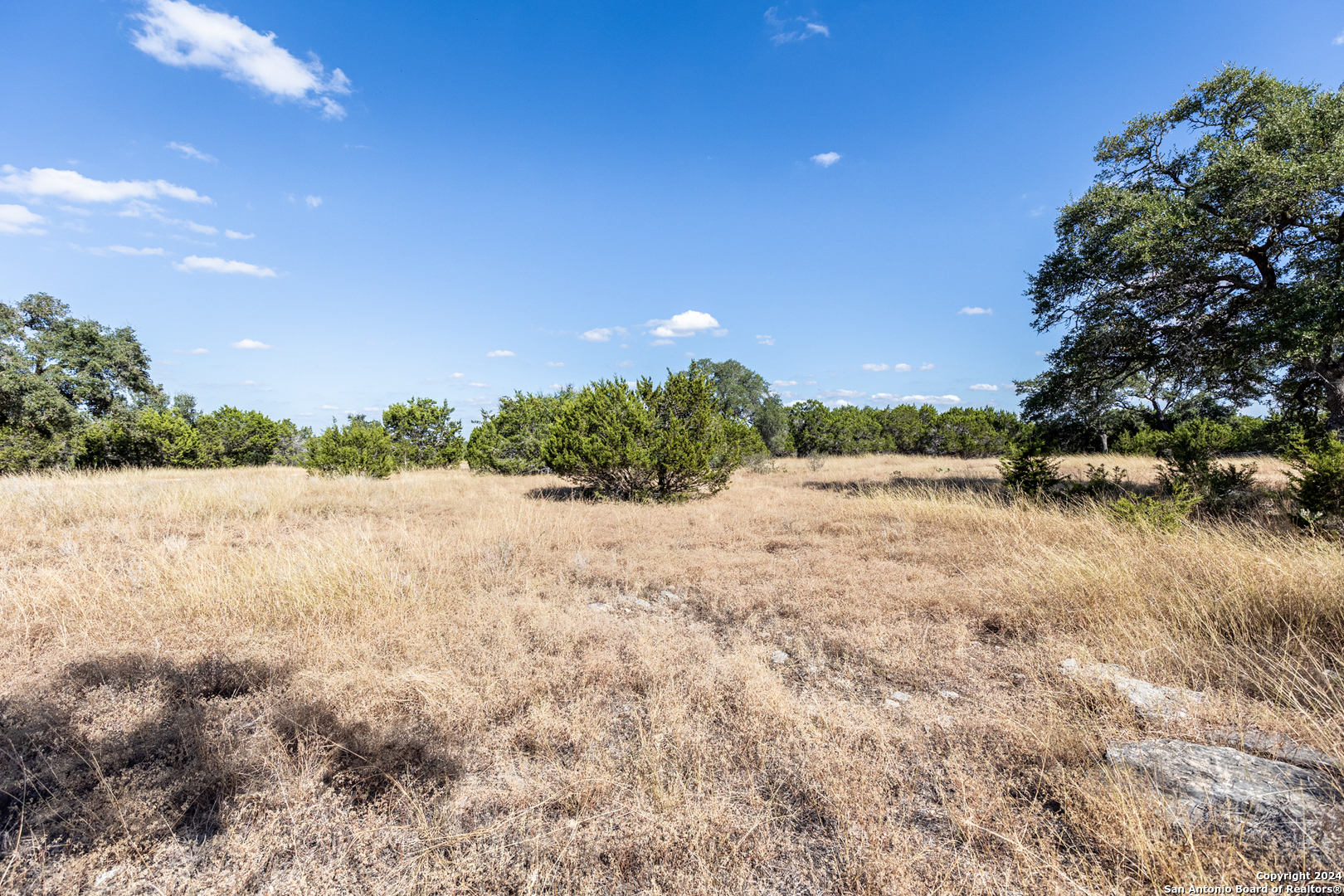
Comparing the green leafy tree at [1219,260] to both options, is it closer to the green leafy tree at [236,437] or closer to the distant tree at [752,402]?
the distant tree at [752,402]

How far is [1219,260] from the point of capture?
9992 mm

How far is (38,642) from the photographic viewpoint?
372 cm

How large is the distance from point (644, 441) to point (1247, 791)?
10.4 metres

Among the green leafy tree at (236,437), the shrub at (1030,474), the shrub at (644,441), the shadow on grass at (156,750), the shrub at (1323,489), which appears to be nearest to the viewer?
the shadow on grass at (156,750)

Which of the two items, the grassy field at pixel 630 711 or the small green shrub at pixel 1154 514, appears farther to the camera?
the small green shrub at pixel 1154 514

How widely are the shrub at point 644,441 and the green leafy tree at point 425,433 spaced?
Result: 9.59 metres

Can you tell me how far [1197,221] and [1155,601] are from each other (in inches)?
365

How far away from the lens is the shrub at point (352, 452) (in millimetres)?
16141

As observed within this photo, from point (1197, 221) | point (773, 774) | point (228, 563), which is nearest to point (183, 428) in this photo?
point (228, 563)

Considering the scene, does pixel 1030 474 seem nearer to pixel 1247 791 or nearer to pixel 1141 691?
pixel 1141 691
